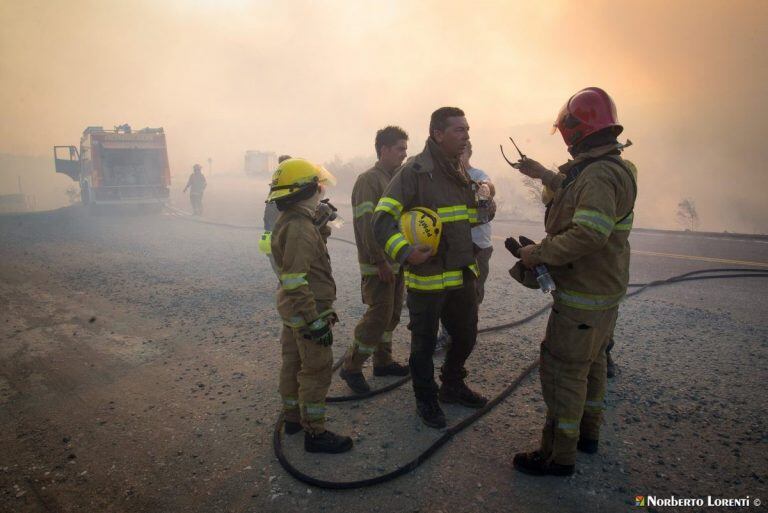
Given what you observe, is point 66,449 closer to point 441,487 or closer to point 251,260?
point 441,487

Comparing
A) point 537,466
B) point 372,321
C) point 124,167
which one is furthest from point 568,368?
point 124,167

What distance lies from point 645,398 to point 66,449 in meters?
4.55

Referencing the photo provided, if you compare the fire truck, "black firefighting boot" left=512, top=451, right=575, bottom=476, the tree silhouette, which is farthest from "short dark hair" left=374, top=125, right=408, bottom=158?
the tree silhouette

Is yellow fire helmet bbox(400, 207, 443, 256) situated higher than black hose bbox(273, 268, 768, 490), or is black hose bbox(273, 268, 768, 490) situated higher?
yellow fire helmet bbox(400, 207, 443, 256)

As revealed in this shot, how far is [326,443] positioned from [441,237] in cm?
168

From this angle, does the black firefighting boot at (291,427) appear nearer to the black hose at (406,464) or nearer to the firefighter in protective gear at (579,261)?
the black hose at (406,464)

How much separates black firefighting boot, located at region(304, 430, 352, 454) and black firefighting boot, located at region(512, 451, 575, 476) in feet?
3.80

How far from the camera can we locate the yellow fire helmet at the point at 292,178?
9.72 ft

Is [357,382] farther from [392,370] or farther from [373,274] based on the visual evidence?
[373,274]

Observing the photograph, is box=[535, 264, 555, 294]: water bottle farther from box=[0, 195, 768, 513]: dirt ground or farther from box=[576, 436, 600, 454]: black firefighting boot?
box=[0, 195, 768, 513]: dirt ground

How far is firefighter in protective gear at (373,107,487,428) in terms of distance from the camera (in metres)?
3.12

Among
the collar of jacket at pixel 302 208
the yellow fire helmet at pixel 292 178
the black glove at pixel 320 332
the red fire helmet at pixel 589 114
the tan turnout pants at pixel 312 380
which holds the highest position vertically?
the red fire helmet at pixel 589 114

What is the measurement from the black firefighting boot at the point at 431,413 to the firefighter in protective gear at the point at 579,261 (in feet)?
2.22

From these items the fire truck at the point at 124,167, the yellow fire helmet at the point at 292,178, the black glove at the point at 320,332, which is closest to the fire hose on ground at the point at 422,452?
the black glove at the point at 320,332
